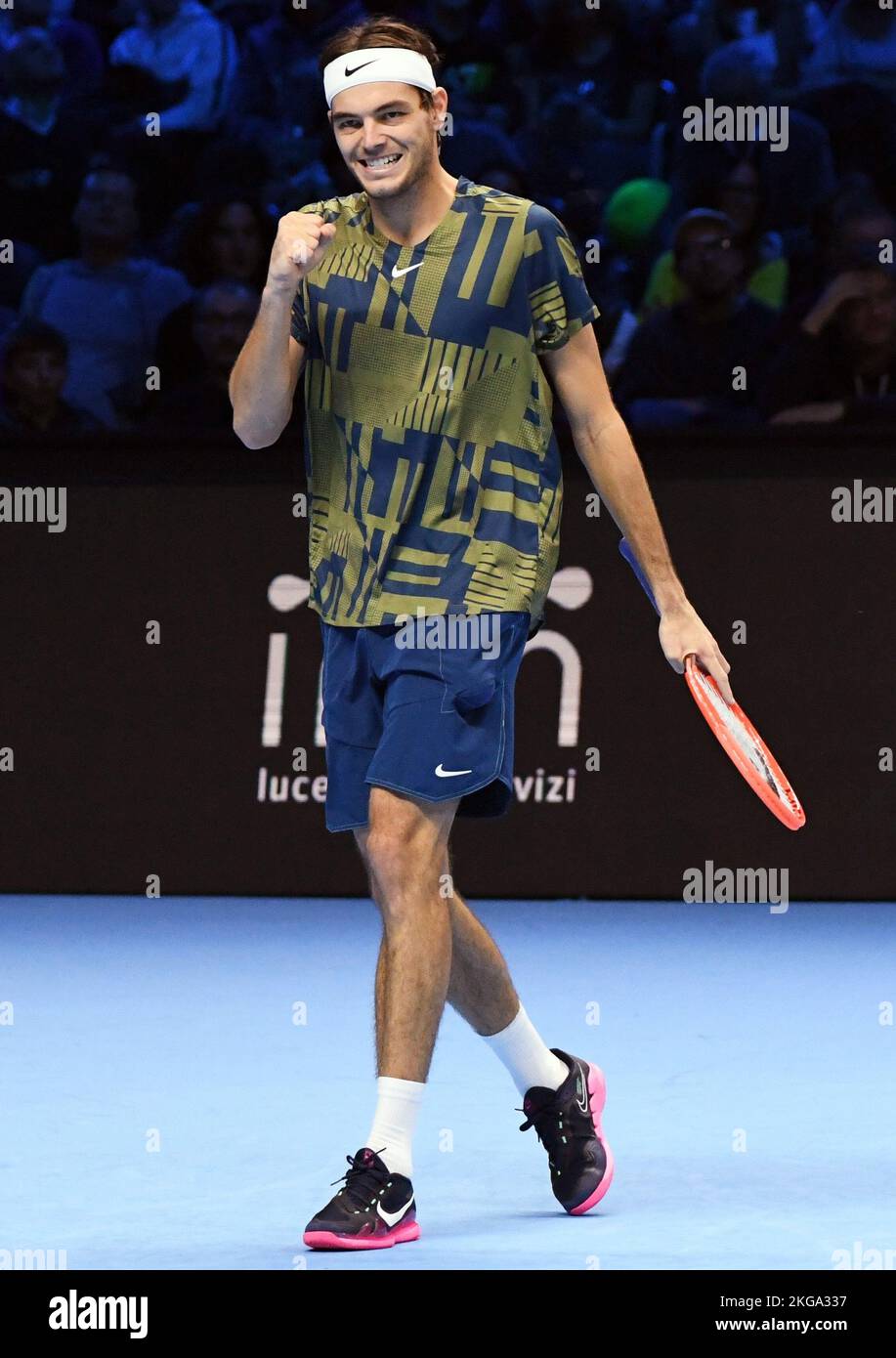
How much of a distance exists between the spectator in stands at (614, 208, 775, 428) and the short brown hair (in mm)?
4384

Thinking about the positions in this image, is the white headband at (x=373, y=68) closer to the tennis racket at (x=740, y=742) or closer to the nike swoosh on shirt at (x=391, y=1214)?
the tennis racket at (x=740, y=742)

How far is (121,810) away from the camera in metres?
8.06

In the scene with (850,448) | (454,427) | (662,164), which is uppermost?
(662,164)

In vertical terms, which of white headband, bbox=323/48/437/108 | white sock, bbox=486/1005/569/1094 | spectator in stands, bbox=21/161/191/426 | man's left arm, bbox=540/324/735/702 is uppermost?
spectator in stands, bbox=21/161/191/426

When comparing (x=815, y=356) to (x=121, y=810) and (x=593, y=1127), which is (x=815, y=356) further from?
(x=593, y=1127)

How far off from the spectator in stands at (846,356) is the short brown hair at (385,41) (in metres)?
4.50

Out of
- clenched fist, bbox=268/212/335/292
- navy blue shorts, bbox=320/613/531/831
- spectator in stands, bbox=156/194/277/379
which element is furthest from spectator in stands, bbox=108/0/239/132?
navy blue shorts, bbox=320/613/531/831

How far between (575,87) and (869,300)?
2013mm

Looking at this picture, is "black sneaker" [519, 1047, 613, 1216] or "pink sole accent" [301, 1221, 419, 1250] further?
"black sneaker" [519, 1047, 613, 1216]

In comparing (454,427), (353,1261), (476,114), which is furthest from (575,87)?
(353,1261)

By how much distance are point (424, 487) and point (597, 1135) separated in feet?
4.12

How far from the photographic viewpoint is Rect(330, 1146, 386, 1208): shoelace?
3713 millimetres

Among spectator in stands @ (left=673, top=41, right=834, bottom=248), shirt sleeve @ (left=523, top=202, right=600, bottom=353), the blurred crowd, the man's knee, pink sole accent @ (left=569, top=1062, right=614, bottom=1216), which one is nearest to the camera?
the man's knee

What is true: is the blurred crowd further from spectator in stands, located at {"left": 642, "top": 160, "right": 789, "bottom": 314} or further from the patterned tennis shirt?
the patterned tennis shirt
